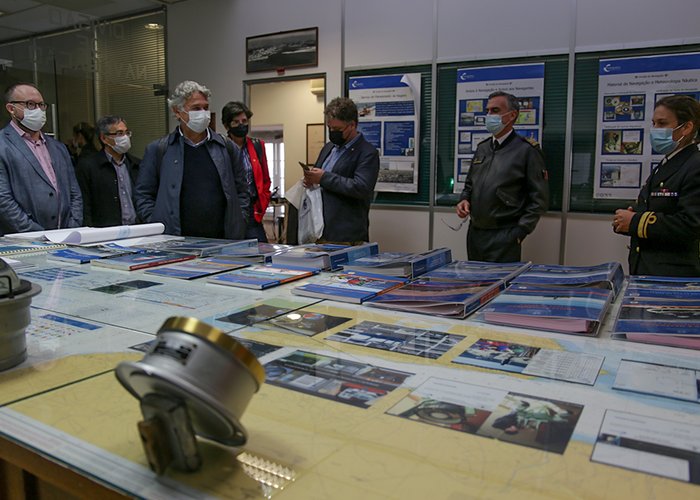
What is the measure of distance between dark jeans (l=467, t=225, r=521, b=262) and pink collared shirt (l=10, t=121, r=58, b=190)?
8.60 ft

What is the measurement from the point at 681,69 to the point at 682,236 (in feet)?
5.57

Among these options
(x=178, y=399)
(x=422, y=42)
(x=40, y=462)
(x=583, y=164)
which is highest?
(x=422, y=42)

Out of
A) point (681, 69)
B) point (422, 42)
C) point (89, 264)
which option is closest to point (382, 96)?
point (422, 42)

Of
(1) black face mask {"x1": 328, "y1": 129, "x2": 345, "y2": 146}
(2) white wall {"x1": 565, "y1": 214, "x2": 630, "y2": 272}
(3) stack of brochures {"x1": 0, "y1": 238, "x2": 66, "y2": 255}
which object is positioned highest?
(1) black face mask {"x1": 328, "y1": 129, "x2": 345, "y2": 146}

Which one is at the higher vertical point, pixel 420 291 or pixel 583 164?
pixel 583 164

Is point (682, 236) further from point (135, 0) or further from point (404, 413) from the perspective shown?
point (135, 0)

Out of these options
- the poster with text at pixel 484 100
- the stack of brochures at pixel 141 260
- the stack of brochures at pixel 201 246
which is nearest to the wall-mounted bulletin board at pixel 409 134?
the poster with text at pixel 484 100

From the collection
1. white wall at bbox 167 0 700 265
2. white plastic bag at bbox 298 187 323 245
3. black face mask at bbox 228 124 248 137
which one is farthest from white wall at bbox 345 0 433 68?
white plastic bag at bbox 298 187 323 245

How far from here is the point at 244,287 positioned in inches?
69.3

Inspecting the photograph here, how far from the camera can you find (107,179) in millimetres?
4105

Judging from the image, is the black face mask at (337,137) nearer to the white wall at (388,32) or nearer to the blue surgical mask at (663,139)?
the white wall at (388,32)

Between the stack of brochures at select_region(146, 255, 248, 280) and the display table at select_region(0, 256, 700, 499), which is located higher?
the stack of brochures at select_region(146, 255, 248, 280)

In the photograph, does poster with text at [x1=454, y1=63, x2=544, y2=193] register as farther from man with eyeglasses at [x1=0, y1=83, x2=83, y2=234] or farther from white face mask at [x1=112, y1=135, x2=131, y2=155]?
man with eyeglasses at [x1=0, y1=83, x2=83, y2=234]

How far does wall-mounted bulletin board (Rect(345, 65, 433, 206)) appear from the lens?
4.46 metres
